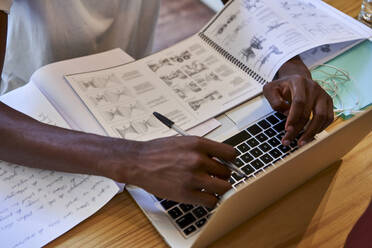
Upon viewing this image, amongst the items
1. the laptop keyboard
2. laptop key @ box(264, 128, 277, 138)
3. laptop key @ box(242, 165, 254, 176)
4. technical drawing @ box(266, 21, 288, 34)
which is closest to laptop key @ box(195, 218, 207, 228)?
the laptop keyboard

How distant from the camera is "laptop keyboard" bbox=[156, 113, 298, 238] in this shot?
0.64 meters

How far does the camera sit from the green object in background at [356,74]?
2.83ft

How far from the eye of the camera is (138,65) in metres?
0.90

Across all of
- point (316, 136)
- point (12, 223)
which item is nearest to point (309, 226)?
point (316, 136)

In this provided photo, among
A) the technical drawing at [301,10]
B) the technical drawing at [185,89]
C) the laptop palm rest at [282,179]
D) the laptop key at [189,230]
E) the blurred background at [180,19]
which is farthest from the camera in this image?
the blurred background at [180,19]

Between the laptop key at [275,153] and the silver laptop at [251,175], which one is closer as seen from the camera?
the silver laptop at [251,175]

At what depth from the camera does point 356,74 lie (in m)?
0.92

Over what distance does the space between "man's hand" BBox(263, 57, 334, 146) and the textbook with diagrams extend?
0.06 meters

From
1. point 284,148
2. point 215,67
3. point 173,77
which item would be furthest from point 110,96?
point 284,148

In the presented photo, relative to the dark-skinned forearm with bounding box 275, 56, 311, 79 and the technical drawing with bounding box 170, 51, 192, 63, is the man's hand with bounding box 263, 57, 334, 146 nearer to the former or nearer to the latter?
the dark-skinned forearm with bounding box 275, 56, 311, 79

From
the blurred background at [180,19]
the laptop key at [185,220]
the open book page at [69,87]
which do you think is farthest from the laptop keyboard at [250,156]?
the blurred background at [180,19]

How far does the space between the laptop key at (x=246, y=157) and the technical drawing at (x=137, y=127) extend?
0.17 metres

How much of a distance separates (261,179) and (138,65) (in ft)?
1.56

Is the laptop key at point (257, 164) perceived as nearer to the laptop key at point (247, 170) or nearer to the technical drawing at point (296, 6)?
the laptop key at point (247, 170)
